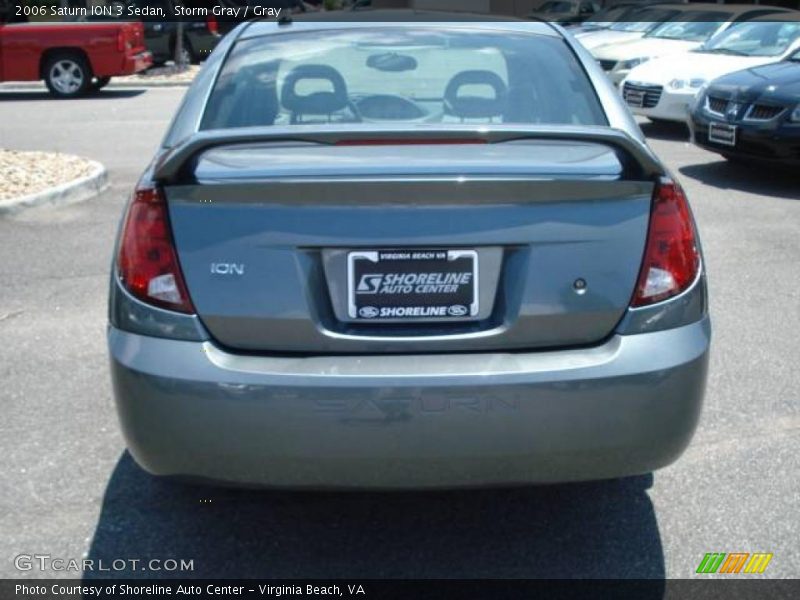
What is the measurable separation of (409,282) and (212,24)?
20.6 meters

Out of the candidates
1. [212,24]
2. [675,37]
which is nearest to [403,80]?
[675,37]

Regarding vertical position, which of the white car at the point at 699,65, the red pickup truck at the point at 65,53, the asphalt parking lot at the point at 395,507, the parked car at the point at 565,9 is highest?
the asphalt parking lot at the point at 395,507

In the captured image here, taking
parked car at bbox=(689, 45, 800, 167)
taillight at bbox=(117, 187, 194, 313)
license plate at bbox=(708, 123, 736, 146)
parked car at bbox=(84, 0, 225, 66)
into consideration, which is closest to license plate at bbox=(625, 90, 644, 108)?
parked car at bbox=(689, 45, 800, 167)

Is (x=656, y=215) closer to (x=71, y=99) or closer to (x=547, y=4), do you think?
(x=71, y=99)

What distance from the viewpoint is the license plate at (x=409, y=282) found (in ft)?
10.1

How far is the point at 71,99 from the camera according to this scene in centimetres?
1802

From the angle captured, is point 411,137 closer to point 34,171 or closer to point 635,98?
point 34,171

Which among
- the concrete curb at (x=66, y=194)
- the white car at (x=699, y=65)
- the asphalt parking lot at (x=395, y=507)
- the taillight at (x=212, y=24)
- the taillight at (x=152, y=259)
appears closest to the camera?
the taillight at (x=152, y=259)

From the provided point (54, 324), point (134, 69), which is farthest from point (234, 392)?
point (134, 69)

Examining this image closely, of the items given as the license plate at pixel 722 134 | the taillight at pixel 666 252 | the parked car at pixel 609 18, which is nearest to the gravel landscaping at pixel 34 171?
the license plate at pixel 722 134

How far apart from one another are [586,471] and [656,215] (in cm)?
77

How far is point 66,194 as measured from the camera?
898cm

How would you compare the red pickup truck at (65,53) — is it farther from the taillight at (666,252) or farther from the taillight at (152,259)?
the taillight at (666,252)

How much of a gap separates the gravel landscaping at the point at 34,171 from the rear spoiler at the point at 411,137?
224 inches
